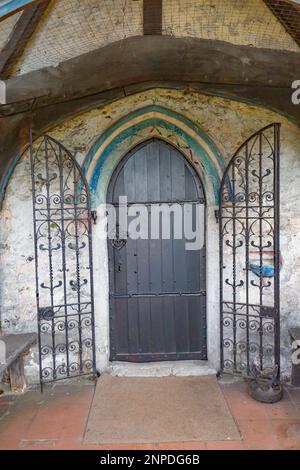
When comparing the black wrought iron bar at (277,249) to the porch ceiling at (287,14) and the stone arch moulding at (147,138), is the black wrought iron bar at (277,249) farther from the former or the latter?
the porch ceiling at (287,14)

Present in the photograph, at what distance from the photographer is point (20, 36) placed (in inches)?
124

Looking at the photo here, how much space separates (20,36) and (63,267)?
193 centimetres

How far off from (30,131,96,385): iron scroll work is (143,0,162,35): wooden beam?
4.18 feet

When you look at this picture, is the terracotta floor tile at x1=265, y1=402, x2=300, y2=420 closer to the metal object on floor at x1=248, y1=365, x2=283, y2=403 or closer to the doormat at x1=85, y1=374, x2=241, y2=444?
the metal object on floor at x1=248, y1=365, x2=283, y2=403

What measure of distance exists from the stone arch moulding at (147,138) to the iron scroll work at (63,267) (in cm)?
20

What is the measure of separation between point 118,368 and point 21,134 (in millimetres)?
2400

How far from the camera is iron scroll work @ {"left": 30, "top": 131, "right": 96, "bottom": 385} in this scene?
3613mm

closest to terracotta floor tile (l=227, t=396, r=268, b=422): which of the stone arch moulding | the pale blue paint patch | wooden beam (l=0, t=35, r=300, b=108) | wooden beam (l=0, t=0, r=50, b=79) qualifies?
the stone arch moulding

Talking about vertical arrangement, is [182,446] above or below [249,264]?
below

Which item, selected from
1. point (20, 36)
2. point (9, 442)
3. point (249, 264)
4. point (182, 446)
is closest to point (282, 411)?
point (182, 446)

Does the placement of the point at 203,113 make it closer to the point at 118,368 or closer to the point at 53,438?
the point at 118,368

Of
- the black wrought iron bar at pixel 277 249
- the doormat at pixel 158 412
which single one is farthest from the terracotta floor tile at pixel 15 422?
→ the black wrought iron bar at pixel 277 249

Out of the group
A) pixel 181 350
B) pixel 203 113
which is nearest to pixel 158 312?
pixel 181 350

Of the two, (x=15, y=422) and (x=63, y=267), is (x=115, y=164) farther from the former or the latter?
(x=15, y=422)
